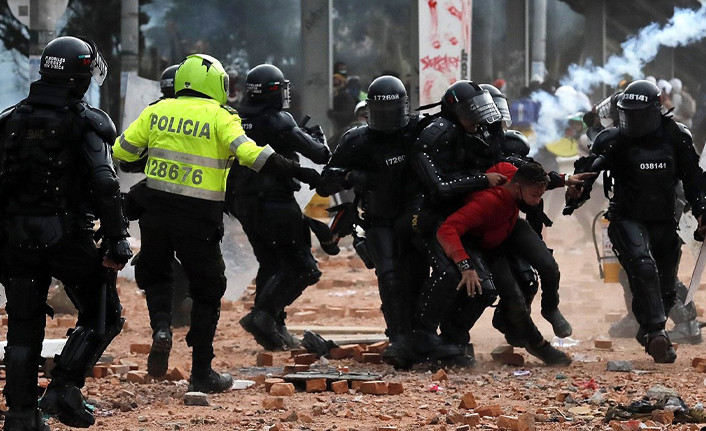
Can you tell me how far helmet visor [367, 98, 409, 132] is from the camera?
955 centimetres

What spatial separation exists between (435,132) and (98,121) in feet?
9.30

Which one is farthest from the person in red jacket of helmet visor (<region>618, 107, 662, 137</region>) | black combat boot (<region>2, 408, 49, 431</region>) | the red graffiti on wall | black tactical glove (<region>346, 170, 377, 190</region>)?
black combat boot (<region>2, 408, 49, 431</region>)

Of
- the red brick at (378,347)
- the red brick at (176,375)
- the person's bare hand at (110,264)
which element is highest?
the person's bare hand at (110,264)

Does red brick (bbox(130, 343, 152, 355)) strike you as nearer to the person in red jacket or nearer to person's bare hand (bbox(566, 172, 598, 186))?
the person in red jacket

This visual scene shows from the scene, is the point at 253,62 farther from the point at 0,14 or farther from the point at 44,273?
the point at 44,273

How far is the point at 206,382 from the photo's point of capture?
8.47m

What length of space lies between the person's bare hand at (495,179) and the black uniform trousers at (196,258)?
1786 mm

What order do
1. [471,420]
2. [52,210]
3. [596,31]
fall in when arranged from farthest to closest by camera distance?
[596,31] < [471,420] < [52,210]

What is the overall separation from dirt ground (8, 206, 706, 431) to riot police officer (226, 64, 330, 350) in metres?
0.34

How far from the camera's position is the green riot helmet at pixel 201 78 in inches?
326

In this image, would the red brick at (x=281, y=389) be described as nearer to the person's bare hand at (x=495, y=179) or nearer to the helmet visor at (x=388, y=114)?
the person's bare hand at (x=495, y=179)

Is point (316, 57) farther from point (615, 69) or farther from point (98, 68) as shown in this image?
point (98, 68)

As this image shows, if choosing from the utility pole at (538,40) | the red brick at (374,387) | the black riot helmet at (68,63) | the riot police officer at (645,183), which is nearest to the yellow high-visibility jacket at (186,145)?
the black riot helmet at (68,63)

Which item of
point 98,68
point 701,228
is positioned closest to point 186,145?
point 98,68
